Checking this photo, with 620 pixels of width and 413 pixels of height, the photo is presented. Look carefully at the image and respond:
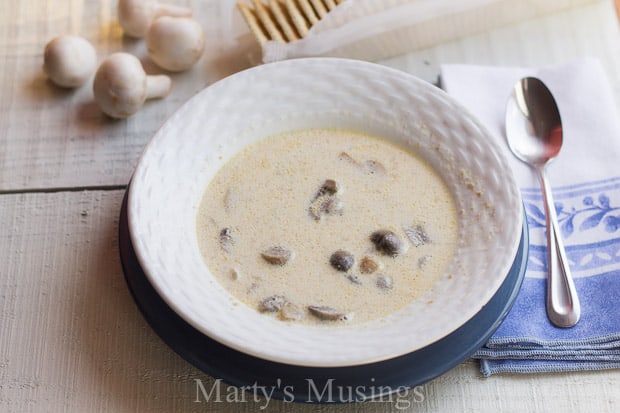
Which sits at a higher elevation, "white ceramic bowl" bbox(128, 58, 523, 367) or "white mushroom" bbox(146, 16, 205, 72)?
"white mushroom" bbox(146, 16, 205, 72)

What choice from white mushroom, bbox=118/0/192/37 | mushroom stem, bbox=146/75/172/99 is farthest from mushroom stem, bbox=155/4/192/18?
mushroom stem, bbox=146/75/172/99

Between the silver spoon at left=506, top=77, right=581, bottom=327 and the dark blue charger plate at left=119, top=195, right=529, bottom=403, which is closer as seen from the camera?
the dark blue charger plate at left=119, top=195, right=529, bottom=403

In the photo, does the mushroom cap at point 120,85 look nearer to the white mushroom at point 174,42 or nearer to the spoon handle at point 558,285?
the white mushroom at point 174,42

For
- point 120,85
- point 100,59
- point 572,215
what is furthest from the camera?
point 100,59

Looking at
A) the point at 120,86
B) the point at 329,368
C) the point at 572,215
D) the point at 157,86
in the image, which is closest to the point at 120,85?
the point at 120,86

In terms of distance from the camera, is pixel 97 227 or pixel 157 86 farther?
pixel 157 86

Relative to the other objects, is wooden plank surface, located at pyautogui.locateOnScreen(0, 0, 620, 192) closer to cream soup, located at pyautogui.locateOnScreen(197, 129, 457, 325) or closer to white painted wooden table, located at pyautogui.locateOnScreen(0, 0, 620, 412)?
white painted wooden table, located at pyautogui.locateOnScreen(0, 0, 620, 412)

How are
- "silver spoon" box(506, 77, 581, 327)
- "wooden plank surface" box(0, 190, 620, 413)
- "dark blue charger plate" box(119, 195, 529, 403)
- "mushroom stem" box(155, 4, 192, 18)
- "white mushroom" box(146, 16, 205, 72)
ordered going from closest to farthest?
1. "dark blue charger plate" box(119, 195, 529, 403)
2. "wooden plank surface" box(0, 190, 620, 413)
3. "silver spoon" box(506, 77, 581, 327)
4. "white mushroom" box(146, 16, 205, 72)
5. "mushroom stem" box(155, 4, 192, 18)

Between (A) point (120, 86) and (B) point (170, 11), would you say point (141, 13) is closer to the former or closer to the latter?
(B) point (170, 11)

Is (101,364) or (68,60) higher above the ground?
(68,60)
